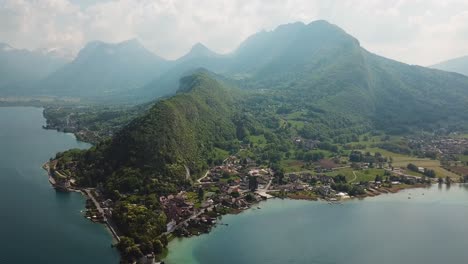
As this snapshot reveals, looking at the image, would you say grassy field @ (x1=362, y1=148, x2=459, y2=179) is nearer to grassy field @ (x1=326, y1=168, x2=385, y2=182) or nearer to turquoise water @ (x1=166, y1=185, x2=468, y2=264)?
grassy field @ (x1=326, y1=168, x2=385, y2=182)

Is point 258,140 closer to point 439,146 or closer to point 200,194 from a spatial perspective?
point 439,146

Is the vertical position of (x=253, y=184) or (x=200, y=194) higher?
(x=200, y=194)

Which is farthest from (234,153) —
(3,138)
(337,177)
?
(3,138)

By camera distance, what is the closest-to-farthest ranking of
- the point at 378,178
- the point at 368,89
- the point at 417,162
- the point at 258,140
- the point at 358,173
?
the point at 378,178, the point at 358,173, the point at 417,162, the point at 258,140, the point at 368,89

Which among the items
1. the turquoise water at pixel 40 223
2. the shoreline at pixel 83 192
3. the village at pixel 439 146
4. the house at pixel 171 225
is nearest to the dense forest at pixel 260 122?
the house at pixel 171 225

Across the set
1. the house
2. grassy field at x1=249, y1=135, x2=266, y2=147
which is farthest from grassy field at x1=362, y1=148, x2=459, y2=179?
the house

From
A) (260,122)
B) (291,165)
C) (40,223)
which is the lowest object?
(291,165)

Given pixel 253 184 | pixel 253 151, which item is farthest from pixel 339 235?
pixel 253 151

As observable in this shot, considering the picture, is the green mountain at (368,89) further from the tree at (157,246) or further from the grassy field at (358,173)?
the tree at (157,246)
